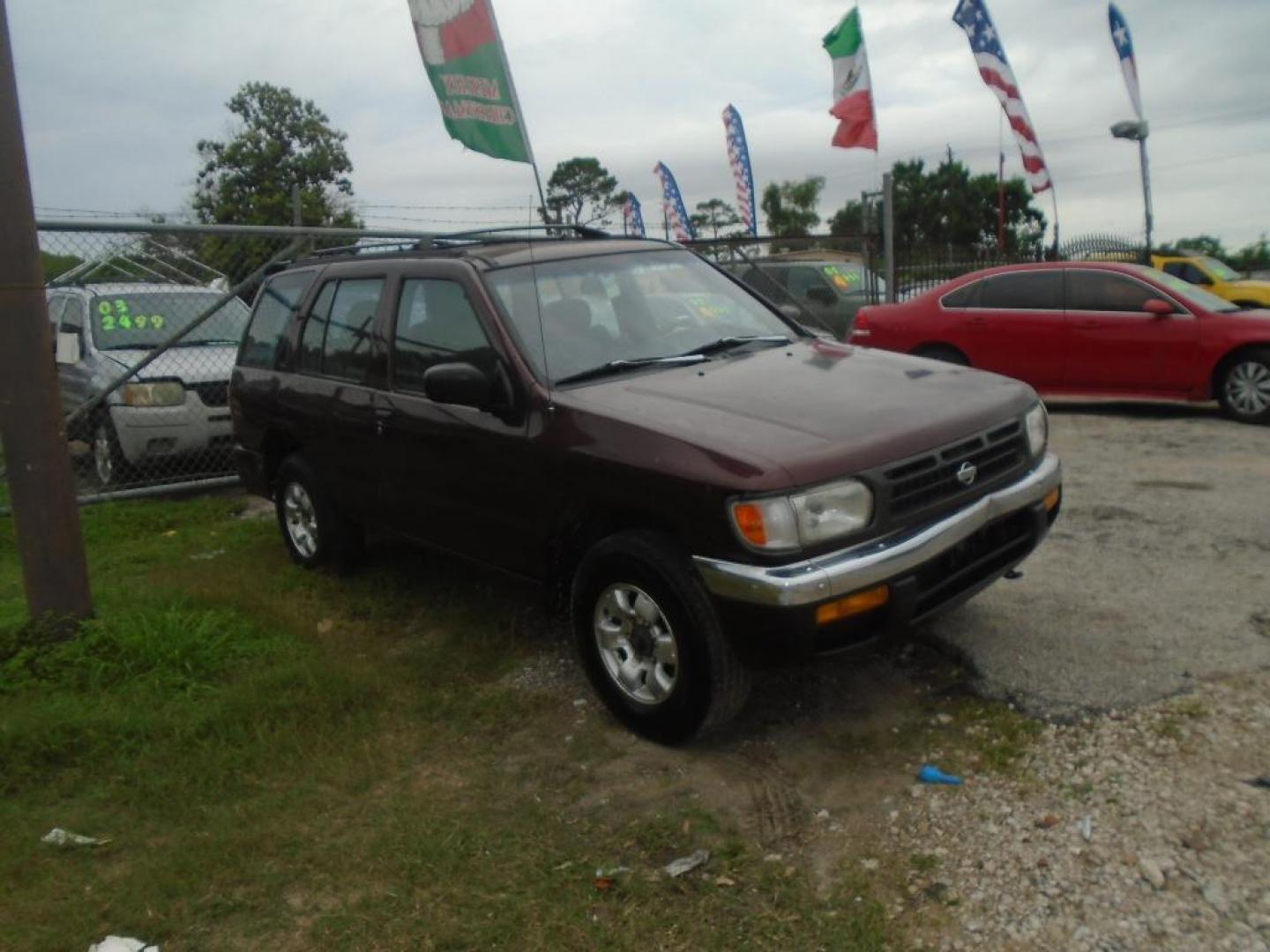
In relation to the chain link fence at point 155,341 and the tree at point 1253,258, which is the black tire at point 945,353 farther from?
the tree at point 1253,258

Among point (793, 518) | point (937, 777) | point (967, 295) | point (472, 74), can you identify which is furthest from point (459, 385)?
point (967, 295)

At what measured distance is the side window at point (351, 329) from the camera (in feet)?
16.9

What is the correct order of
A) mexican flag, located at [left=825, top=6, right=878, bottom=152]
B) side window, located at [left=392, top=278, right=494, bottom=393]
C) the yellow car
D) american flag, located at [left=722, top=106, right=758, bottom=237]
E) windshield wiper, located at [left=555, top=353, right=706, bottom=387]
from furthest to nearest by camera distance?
1. american flag, located at [left=722, top=106, right=758, bottom=237]
2. mexican flag, located at [left=825, top=6, right=878, bottom=152]
3. the yellow car
4. side window, located at [left=392, top=278, right=494, bottom=393]
5. windshield wiper, located at [left=555, top=353, right=706, bottom=387]

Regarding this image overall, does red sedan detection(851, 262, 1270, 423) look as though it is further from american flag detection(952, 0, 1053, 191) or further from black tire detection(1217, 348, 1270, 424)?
american flag detection(952, 0, 1053, 191)

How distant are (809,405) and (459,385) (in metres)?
1.30

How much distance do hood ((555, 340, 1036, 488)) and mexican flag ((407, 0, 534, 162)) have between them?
2677 mm

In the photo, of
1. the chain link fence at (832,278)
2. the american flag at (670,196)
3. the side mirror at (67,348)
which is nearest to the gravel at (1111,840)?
the side mirror at (67,348)

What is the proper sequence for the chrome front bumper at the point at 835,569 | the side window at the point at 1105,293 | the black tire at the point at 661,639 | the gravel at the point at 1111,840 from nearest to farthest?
the gravel at the point at 1111,840, the chrome front bumper at the point at 835,569, the black tire at the point at 661,639, the side window at the point at 1105,293

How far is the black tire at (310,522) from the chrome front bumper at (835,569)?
295 cm

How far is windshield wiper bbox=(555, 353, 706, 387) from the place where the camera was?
13.6 ft

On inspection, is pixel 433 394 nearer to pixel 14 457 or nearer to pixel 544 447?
pixel 544 447

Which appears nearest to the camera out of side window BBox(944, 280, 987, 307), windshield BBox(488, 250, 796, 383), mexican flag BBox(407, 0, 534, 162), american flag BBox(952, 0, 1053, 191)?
windshield BBox(488, 250, 796, 383)

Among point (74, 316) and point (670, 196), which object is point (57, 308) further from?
point (670, 196)

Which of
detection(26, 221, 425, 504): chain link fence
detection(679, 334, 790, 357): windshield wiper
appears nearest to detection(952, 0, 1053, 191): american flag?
detection(26, 221, 425, 504): chain link fence
